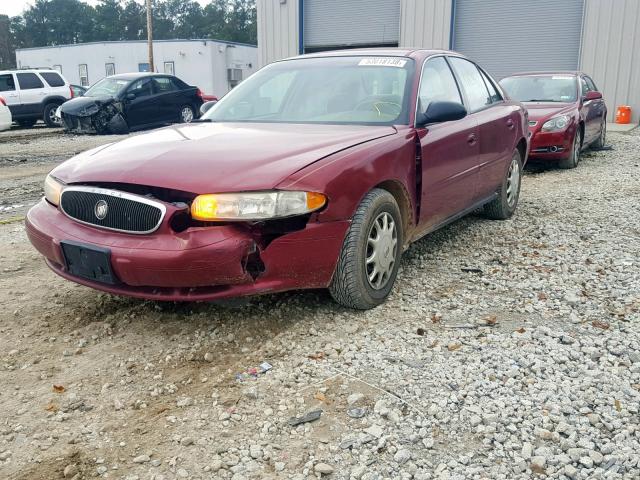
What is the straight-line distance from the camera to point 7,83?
61.3ft

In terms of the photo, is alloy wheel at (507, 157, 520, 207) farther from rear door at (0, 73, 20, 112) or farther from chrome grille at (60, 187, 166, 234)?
rear door at (0, 73, 20, 112)

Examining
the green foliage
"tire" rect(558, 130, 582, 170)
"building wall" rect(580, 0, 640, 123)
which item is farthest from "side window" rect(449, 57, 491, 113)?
the green foliage

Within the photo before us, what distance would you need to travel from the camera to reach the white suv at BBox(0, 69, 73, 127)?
18594 millimetres

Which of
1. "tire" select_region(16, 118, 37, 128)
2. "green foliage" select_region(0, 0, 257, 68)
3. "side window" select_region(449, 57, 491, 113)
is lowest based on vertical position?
"tire" select_region(16, 118, 37, 128)

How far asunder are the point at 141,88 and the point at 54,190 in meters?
13.5

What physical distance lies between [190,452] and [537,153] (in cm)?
787

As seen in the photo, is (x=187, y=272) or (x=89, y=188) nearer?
(x=187, y=272)

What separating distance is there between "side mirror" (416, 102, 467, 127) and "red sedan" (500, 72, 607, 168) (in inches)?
202

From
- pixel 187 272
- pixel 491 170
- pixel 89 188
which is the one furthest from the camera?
pixel 491 170

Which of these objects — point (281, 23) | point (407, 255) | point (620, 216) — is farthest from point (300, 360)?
point (281, 23)

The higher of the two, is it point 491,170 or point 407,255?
point 491,170

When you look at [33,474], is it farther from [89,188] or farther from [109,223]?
[89,188]

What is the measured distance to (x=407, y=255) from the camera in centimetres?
481

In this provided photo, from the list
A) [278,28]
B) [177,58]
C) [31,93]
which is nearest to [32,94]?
[31,93]
